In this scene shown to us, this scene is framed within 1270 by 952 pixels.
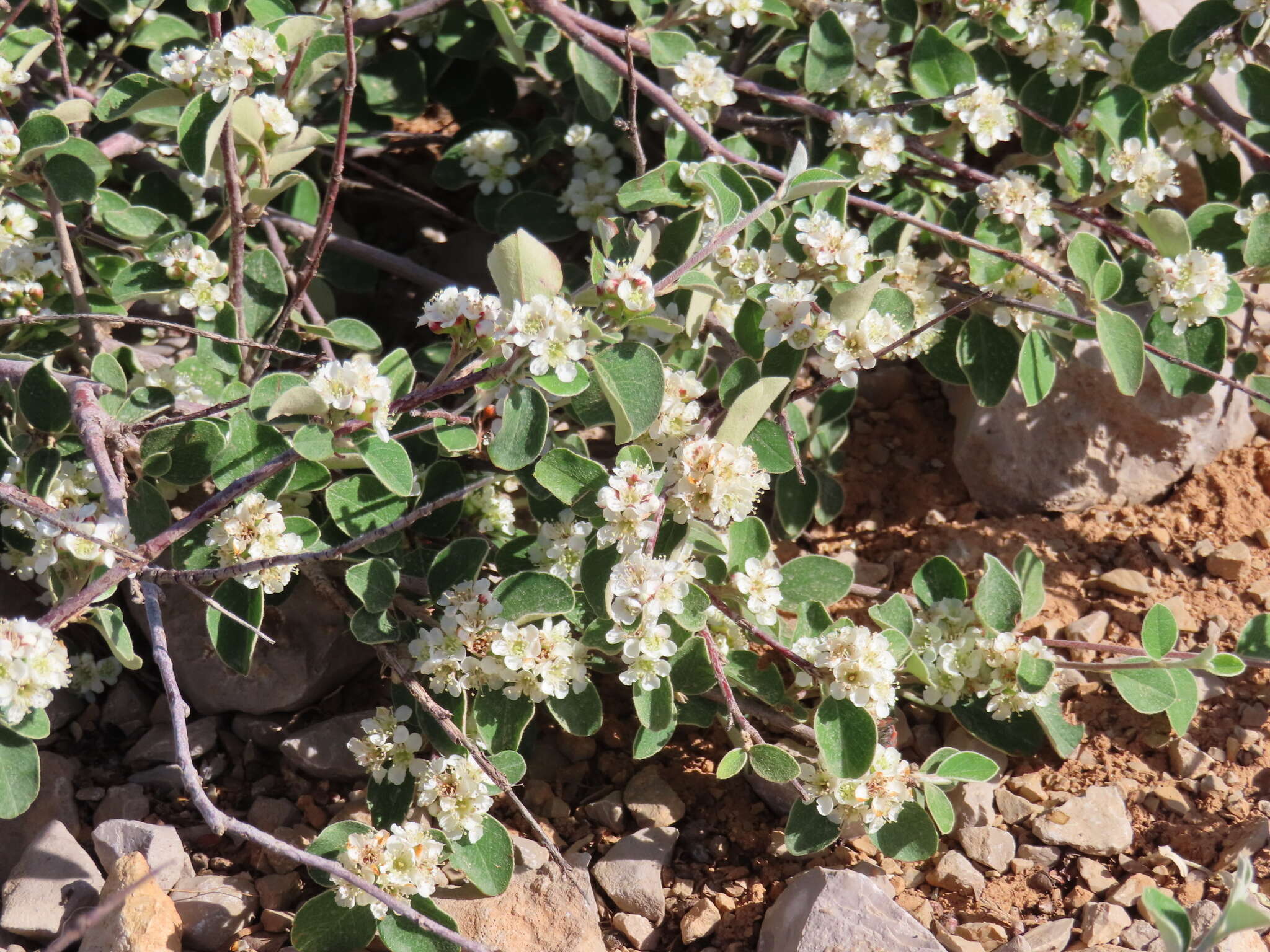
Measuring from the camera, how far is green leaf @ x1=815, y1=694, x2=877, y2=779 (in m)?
2.03

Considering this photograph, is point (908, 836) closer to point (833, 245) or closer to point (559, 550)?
point (559, 550)

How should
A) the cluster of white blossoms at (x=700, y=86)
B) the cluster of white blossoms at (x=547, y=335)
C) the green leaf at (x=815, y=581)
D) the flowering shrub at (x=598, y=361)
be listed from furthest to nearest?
the cluster of white blossoms at (x=700, y=86) → the green leaf at (x=815, y=581) → the flowering shrub at (x=598, y=361) → the cluster of white blossoms at (x=547, y=335)

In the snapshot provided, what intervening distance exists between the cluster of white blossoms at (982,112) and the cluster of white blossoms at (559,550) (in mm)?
1239

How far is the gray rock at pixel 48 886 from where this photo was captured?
2.09 m

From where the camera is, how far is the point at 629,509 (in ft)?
6.08

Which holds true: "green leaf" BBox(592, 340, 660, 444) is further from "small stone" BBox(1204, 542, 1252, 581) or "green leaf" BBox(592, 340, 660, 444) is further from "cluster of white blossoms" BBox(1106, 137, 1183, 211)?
"small stone" BBox(1204, 542, 1252, 581)

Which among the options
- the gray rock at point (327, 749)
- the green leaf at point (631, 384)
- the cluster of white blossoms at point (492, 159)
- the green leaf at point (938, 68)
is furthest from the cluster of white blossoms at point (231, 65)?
the green leaf at point (938, 68)

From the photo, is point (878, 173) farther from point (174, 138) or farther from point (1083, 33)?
point (174, 138)

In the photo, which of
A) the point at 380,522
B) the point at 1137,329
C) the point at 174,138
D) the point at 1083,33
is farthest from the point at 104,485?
the point at 1083,33

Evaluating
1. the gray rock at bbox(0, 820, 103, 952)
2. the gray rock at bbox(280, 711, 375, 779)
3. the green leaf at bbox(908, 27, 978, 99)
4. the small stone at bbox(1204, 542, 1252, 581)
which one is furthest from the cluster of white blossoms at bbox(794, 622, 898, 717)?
the gray rock at bbox(0, 820, 103, 952)

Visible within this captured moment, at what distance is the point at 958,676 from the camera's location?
7.54 ft

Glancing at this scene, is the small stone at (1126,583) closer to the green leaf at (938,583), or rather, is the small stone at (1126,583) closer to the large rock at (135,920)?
the green leaf at (938,583)

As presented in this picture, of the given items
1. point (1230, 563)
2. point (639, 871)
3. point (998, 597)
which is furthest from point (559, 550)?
point (1230, 563)

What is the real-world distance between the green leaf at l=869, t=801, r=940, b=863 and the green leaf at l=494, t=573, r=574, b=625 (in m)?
0.70
